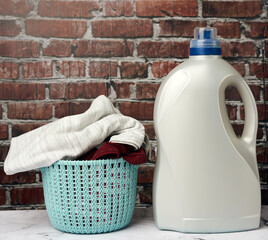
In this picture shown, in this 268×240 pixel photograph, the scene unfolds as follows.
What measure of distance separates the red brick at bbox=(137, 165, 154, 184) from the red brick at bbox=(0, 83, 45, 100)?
40cm

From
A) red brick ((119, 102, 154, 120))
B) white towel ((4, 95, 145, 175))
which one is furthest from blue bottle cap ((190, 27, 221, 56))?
red brick ((119, 102, 154, 120))

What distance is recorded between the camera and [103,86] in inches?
54.4

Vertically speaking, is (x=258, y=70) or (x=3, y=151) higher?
(x=258, y=70)

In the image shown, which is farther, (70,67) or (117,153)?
(70,67)

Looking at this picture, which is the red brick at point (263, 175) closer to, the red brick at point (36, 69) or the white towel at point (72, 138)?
the white towel at point (72, 138)

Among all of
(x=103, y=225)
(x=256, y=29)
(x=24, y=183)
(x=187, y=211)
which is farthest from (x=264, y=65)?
(x=24, y=183)

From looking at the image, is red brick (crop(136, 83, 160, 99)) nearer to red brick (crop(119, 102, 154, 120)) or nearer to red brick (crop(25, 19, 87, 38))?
red brick (crop(119, 102, 154, 120))

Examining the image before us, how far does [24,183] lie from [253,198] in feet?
2.35

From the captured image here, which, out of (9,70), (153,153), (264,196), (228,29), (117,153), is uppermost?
(228,29)

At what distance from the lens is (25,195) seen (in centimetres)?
140

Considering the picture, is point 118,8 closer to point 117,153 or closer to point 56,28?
point 56,28

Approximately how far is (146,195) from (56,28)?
0.59m

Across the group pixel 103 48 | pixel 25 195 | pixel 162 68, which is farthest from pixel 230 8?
pixel 25 195

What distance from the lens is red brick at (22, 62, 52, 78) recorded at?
137 cm
